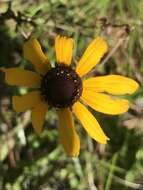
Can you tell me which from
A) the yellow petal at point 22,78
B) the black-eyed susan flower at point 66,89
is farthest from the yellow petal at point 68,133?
the yellow petal at point 22,78

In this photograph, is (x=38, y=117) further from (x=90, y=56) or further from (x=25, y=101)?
(x=90, y=56)

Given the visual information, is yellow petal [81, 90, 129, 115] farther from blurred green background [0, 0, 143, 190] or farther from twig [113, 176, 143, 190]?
twig [113, 176, 143, 190]

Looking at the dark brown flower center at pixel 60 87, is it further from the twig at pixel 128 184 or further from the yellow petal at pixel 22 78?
the twig at pixel 128 184

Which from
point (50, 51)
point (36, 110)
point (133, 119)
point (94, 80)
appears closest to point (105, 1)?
point (50, 51)

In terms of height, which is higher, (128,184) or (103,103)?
(103,103)

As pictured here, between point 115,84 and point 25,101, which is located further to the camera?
point 115,84

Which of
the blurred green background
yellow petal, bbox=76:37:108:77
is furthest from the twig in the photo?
yellow petal, bbox=76:37:108:77

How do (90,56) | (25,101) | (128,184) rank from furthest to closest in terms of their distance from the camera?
(128,184)
(90,56)
(25,101)

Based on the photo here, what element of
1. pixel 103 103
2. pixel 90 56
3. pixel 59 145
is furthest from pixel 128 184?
pixel 90 56
